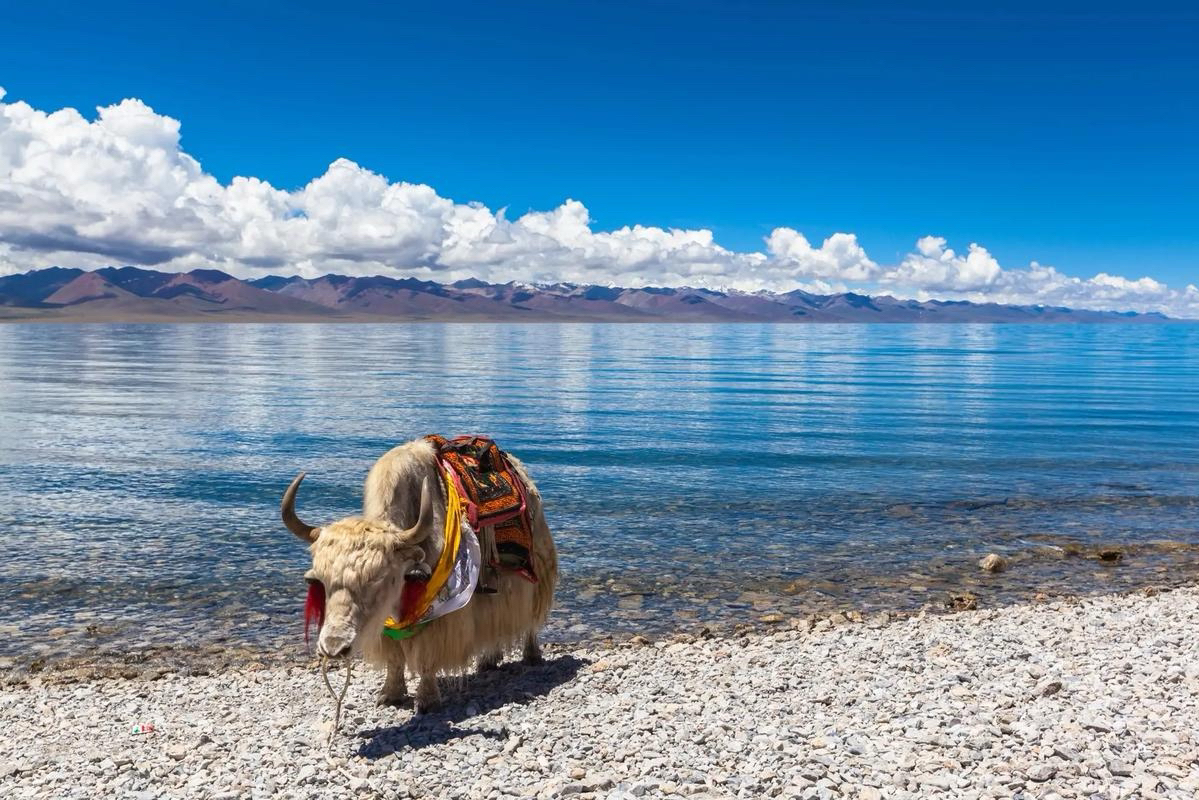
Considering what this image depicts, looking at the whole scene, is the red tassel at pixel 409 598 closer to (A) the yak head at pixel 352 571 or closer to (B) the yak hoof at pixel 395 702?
(A) the yak head at pixel 352 571

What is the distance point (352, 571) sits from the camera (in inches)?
182

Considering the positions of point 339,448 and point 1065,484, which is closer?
point 1065,484

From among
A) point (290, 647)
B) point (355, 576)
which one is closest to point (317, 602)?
point (355, 576)

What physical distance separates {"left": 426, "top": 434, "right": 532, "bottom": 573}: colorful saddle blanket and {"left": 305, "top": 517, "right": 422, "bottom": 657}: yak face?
1.06 m

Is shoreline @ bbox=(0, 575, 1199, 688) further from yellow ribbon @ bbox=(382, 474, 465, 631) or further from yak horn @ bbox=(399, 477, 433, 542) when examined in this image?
yak horn @ bbox=(399, 477, 433, 542)

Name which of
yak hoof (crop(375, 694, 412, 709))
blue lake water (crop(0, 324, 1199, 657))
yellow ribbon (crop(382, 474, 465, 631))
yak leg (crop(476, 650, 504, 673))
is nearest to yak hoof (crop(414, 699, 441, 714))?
yak hoof (crop(375, 694, 412, 709))

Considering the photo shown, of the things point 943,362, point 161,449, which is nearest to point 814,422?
point 161,449

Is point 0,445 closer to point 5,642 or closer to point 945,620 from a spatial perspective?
point 5,642

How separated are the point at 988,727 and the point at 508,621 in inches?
119

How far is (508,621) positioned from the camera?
20.6ft

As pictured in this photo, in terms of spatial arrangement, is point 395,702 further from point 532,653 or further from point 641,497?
point 641,497

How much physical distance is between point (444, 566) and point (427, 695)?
3.04 ft

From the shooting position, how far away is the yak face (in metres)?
4.54

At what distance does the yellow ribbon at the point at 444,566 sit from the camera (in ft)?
17.0
